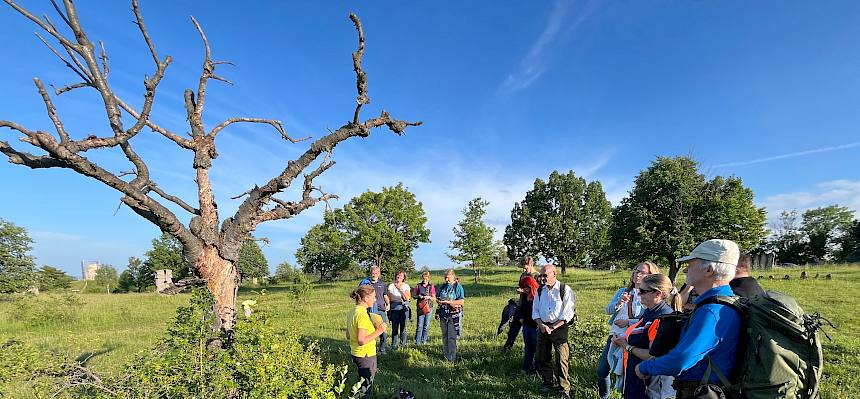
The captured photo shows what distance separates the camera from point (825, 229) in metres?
60.0

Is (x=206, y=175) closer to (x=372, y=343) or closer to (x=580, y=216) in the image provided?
(x=372, y=343)

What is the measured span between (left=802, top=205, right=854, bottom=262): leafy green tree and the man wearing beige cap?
231 ft

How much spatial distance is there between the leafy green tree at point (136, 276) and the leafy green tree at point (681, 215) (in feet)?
199

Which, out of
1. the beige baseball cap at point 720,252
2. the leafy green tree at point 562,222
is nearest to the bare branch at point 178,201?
the beige baseball cap at point 720,252

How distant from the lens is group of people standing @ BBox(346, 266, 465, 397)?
521cm

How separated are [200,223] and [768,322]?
16.3 ft

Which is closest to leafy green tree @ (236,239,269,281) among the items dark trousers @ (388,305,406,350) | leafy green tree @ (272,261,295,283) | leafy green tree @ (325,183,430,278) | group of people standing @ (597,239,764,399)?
leafy green tree @ (272,261,295,283)

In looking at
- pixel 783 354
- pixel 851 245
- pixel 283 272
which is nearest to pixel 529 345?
pixel 783 354

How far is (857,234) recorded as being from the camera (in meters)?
49.1

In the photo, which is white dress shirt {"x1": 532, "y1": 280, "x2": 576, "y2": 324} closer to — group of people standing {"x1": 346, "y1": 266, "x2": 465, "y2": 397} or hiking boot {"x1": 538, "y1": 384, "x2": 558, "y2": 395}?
hiking boot {"x1": 538, "y1": 384, "x2": 558, "y2": 395}

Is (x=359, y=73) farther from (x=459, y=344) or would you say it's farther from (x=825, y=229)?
(x=825, y=229)

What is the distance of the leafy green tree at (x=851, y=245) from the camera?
4772 centimetres

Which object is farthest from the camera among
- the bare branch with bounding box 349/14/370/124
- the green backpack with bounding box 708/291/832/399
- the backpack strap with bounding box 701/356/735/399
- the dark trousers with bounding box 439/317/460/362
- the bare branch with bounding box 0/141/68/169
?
the dark trousers with bounding box 439/317/460/362

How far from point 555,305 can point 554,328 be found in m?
0.37
